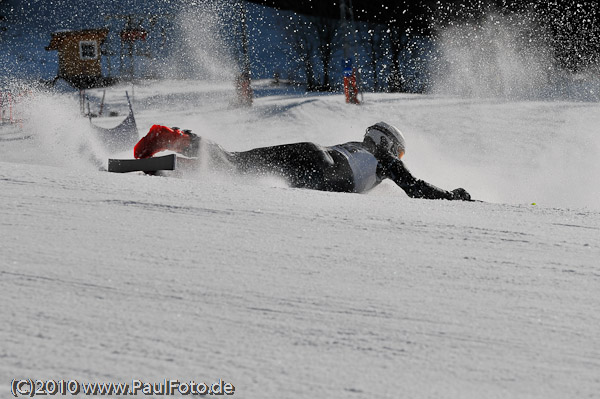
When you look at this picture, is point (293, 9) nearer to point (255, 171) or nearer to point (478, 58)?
point (478, 58)

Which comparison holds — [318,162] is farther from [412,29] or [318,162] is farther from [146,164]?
[412,29]

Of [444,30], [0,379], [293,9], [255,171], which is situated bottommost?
[0,379]

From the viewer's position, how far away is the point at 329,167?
12.6 ft

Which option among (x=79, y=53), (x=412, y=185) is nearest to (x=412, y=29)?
(x=79, y=53)

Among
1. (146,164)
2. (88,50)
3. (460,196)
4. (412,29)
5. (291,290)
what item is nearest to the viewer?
(291,290)

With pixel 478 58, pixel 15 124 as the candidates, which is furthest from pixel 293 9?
pixel 15 124

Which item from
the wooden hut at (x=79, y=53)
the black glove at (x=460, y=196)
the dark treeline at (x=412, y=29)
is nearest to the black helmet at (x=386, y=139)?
the black glove at (x=460, y=196)

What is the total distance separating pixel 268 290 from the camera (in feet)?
5.15

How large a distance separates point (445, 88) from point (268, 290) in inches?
808

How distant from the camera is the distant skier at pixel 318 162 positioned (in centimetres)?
383

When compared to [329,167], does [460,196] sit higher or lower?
lower

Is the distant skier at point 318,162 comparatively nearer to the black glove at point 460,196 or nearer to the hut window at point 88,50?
the black glove at point 460,196

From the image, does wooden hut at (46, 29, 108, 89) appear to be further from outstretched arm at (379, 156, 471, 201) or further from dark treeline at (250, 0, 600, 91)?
outstretched arm at (379, 156, 471, 201)

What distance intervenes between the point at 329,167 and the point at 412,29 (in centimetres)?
2273
